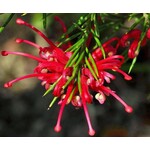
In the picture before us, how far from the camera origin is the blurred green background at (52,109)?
2094 mm

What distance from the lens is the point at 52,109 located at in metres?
2.13

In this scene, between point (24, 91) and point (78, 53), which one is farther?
point (24, 91)

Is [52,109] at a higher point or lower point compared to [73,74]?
lower

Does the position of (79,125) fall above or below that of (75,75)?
below

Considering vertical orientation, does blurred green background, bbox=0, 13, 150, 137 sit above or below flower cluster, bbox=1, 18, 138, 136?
below

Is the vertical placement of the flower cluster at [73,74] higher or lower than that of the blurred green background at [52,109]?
higher

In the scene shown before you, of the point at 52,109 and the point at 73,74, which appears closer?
the point at 73,74

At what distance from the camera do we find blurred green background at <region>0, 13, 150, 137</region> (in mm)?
2094

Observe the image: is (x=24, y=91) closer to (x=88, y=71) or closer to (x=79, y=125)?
(x=79, y=125)

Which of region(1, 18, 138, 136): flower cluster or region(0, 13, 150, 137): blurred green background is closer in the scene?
region(1, 18, 138, 136): flower cluster

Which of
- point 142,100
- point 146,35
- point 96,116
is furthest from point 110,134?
point 146,35

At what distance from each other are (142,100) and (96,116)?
0.25m

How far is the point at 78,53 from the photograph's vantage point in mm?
842

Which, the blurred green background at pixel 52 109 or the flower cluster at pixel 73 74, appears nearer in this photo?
the flower cluster at pixel 73 74
